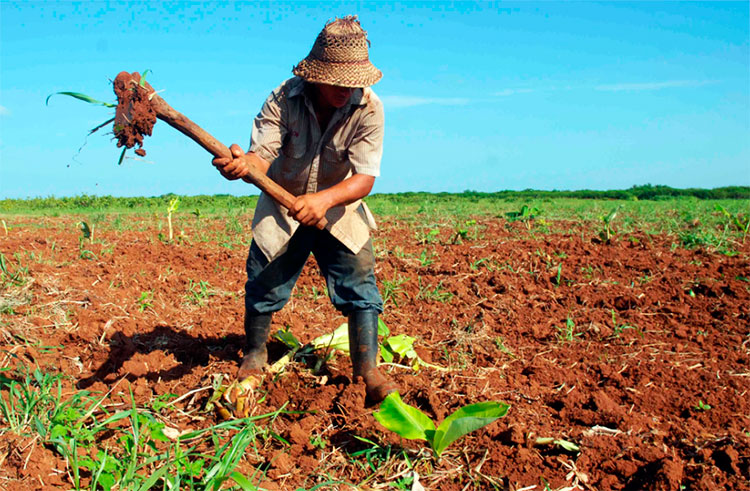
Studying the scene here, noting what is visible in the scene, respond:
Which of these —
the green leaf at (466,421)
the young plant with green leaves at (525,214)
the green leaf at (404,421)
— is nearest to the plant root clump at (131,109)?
the green leaf at (404,421)

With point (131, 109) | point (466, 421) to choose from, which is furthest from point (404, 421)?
point (131, 109)

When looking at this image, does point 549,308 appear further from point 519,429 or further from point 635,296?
point 519,429

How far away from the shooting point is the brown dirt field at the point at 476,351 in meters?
2.24

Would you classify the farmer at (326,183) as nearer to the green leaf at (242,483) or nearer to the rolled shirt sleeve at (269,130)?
the rolled shirt sleeve at (269,130)

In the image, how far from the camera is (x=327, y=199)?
8.64 ft

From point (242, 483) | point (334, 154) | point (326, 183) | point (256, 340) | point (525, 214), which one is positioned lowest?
point (242, 483)

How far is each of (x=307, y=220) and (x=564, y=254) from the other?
3335 millimetres

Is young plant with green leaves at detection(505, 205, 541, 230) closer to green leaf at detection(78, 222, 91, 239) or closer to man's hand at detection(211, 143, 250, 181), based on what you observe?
green leaf at detection(78, 222, 91, 239)

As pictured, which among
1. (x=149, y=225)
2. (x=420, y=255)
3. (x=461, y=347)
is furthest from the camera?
(x=149, y=225)

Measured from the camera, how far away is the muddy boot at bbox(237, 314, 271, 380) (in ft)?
10.0

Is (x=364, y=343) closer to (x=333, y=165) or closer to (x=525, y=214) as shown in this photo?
(x=333, y=165)

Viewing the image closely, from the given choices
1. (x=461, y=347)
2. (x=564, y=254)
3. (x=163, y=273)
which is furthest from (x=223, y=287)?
(x=564, y=254)

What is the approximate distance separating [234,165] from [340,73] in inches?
22.5

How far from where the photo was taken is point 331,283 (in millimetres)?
2971
